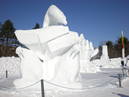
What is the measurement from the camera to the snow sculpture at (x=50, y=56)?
12.7m

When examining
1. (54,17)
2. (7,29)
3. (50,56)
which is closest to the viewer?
(50,56)

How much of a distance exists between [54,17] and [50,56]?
9.84 feet

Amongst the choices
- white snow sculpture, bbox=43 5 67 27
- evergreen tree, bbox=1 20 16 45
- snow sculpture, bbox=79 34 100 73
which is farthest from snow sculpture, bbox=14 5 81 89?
evergreen tree, bbox=1 20 16 45

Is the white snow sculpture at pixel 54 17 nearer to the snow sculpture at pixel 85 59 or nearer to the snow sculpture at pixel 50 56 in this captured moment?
the snow sculpture at pixel 50 56

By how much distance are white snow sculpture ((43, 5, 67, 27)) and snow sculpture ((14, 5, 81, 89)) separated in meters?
1.20

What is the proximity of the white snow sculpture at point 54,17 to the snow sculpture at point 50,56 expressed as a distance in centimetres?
120

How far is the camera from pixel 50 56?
1315 cm

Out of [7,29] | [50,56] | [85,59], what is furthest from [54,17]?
[7,29]

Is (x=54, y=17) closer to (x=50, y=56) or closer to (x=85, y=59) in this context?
(x=50, y=56)

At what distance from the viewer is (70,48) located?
13180 millimetres

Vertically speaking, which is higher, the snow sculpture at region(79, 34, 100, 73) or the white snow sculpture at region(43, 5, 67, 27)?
the white snow sculpture at region(43, 5, 67, 27)

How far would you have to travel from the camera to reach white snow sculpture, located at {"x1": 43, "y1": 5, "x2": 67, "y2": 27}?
13.8 m

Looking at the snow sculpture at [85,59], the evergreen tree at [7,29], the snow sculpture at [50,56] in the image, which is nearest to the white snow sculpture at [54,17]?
the snow sculpture at [50,56]

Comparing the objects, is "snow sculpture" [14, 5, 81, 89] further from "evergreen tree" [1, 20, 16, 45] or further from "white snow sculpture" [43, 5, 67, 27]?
"evergreen tree" [1, 20, 16, 45]
